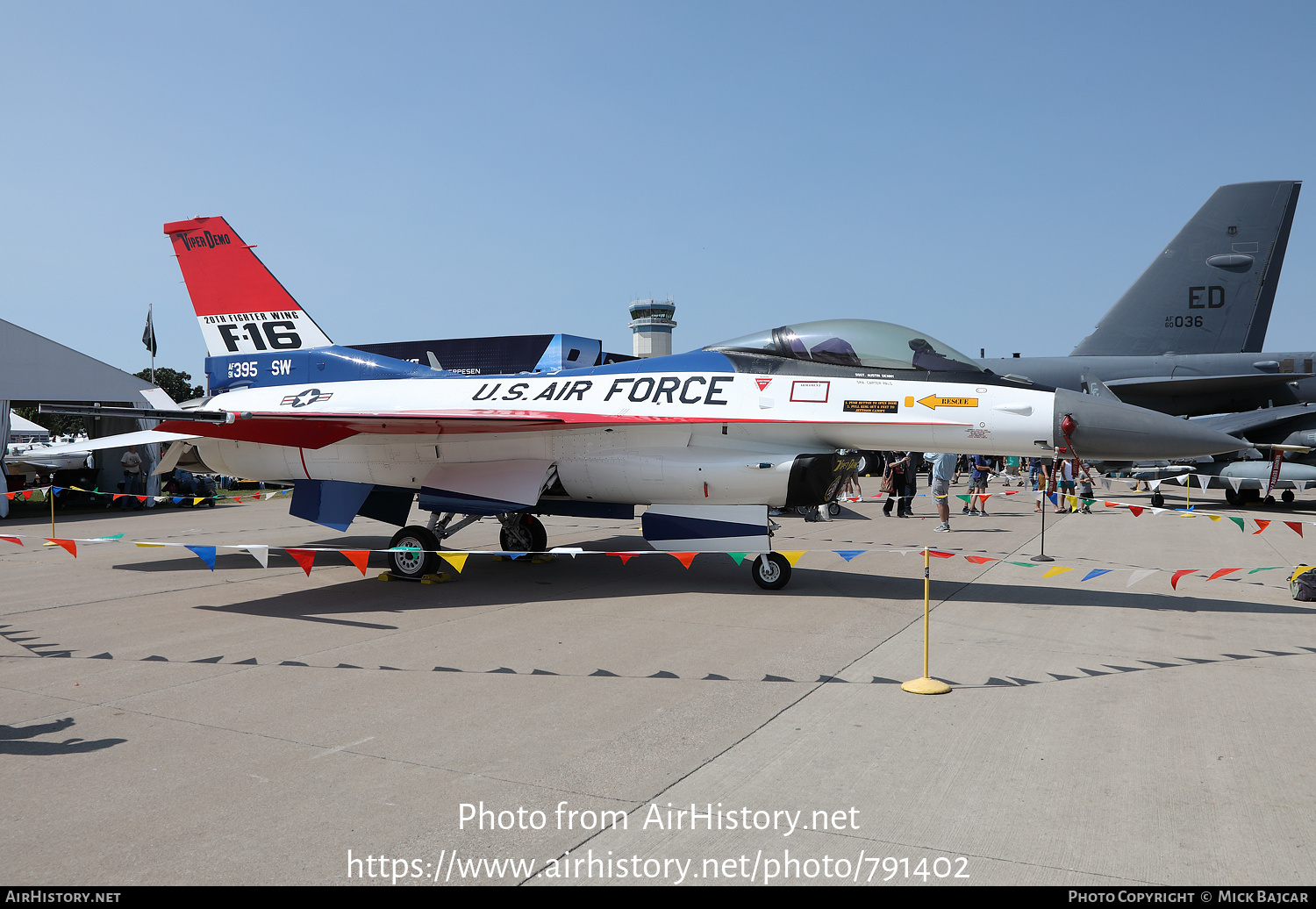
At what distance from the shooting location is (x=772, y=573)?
8.02 meters

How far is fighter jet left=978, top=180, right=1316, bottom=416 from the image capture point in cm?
2102

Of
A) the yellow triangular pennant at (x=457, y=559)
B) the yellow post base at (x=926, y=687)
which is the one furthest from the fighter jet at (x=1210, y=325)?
the yellow post base at (x=926, y=687)

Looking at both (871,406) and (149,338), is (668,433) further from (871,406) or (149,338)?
(149,338)

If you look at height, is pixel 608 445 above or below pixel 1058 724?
above

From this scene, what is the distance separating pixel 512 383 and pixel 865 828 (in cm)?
688

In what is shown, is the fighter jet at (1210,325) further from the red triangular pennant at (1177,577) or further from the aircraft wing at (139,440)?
the aircraft wing at (139,440)

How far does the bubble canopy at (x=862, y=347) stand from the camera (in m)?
7.60

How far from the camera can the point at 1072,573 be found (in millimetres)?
9289

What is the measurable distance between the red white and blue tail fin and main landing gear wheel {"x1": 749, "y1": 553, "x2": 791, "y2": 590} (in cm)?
648

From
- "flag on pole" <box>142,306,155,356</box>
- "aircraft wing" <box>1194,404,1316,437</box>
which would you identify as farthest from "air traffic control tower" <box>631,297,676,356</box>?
"aircraft wing" <box>1194,404,1316,437</box>

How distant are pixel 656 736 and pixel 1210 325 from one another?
24453 mm
